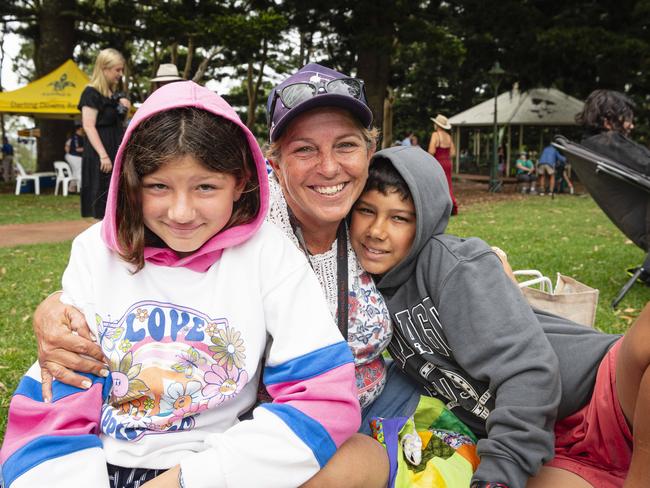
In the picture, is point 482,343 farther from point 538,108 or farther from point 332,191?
point 538,108

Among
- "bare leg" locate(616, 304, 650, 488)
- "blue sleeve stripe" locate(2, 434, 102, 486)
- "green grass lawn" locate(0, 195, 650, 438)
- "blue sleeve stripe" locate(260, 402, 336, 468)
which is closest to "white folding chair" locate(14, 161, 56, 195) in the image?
"green grass lawn" locate(0, 195, 650, 438)

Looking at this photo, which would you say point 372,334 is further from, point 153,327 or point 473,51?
point 473,51

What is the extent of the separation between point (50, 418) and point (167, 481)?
38 cm

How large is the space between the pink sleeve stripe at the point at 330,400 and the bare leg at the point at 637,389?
2.24ft

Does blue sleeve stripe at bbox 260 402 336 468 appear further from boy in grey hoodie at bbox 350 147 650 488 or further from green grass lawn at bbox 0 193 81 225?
green grass lawn at bbox 0 193 81 225

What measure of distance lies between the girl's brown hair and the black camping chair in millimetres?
4020

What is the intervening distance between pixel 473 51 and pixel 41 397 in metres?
21.1

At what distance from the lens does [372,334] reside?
2066 millimetres

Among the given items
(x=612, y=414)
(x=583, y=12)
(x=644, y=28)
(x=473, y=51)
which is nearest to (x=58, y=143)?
(x=473, y=51)

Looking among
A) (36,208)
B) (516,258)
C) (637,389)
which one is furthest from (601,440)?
(36,208)

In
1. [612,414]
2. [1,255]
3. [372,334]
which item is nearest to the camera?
[612,414]

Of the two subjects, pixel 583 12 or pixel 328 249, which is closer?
pixel 328 249

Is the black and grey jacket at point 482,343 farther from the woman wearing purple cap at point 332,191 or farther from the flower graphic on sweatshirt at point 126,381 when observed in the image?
the flower graphic on sweatshirt at point 126,381

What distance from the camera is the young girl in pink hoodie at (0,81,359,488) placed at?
5.26 ft
